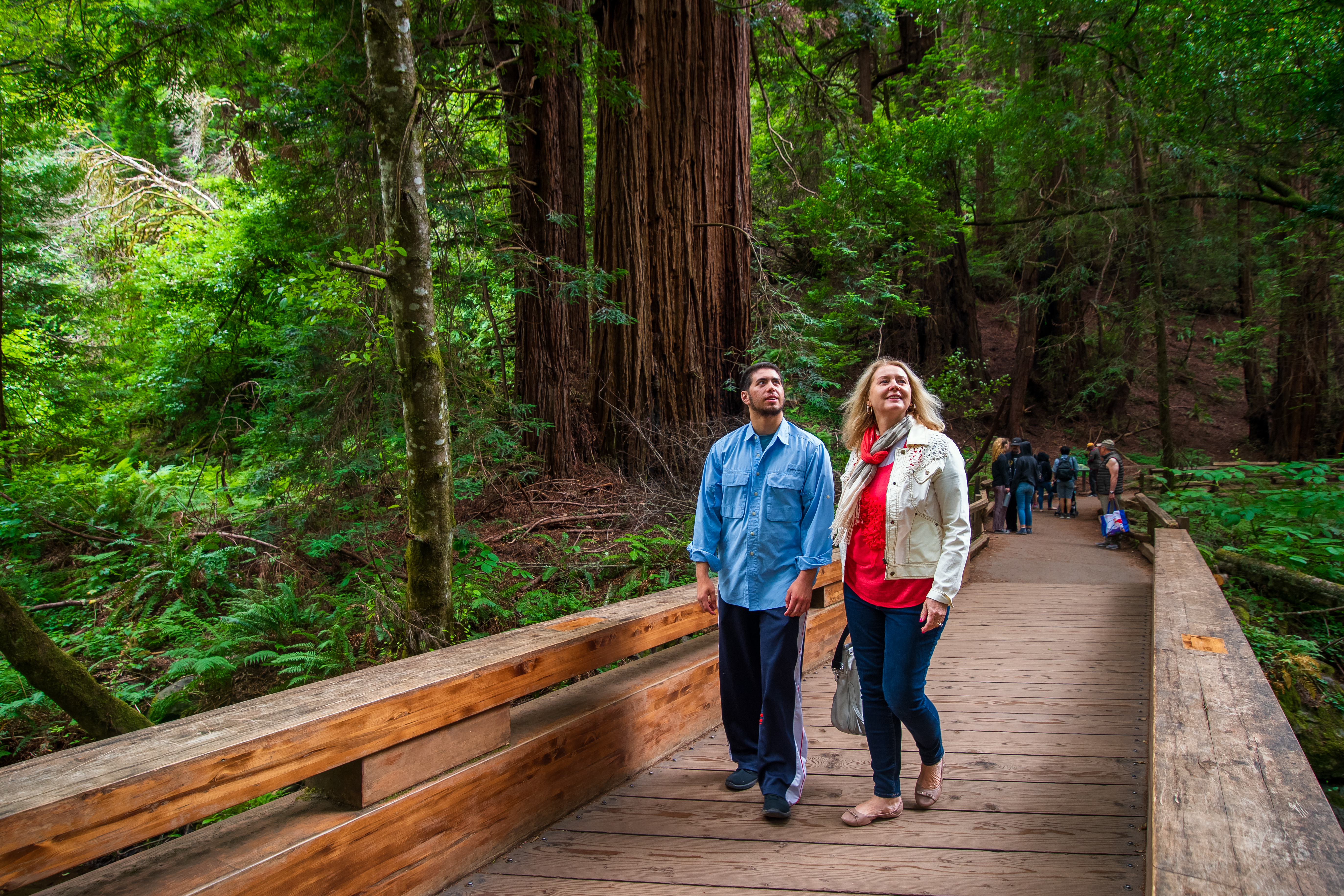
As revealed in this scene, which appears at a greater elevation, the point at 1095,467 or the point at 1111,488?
the point at 1095,467

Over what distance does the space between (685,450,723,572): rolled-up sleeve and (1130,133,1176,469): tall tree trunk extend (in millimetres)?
15848

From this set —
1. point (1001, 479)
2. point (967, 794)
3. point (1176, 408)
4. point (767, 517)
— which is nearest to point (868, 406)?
point (767, 517)

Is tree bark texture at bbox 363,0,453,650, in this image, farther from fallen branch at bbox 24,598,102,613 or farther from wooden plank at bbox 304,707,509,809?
fallen branch at bbox 24,598,102,613

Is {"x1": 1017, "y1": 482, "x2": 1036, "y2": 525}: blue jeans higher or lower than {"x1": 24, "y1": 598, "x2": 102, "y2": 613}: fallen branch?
lower

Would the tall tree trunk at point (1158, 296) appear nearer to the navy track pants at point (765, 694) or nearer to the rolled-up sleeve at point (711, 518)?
the rolled-up sleeve at point (711, 518)

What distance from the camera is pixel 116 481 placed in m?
9.68

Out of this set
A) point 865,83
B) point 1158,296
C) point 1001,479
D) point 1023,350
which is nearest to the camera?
point 1001,479

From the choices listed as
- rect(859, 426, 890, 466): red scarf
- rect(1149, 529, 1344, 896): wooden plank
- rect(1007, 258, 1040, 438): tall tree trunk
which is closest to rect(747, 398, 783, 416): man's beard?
rect(859, 426, 890, 466): red scarf

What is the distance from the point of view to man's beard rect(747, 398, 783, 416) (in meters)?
3.38

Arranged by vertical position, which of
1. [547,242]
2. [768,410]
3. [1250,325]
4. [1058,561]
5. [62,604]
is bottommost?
[1058,561]

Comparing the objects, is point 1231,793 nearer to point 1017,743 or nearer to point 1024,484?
point 1017,743

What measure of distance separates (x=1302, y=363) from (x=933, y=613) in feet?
74.3

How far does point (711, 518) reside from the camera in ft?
11.6

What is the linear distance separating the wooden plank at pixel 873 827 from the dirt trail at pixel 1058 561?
5963mm
